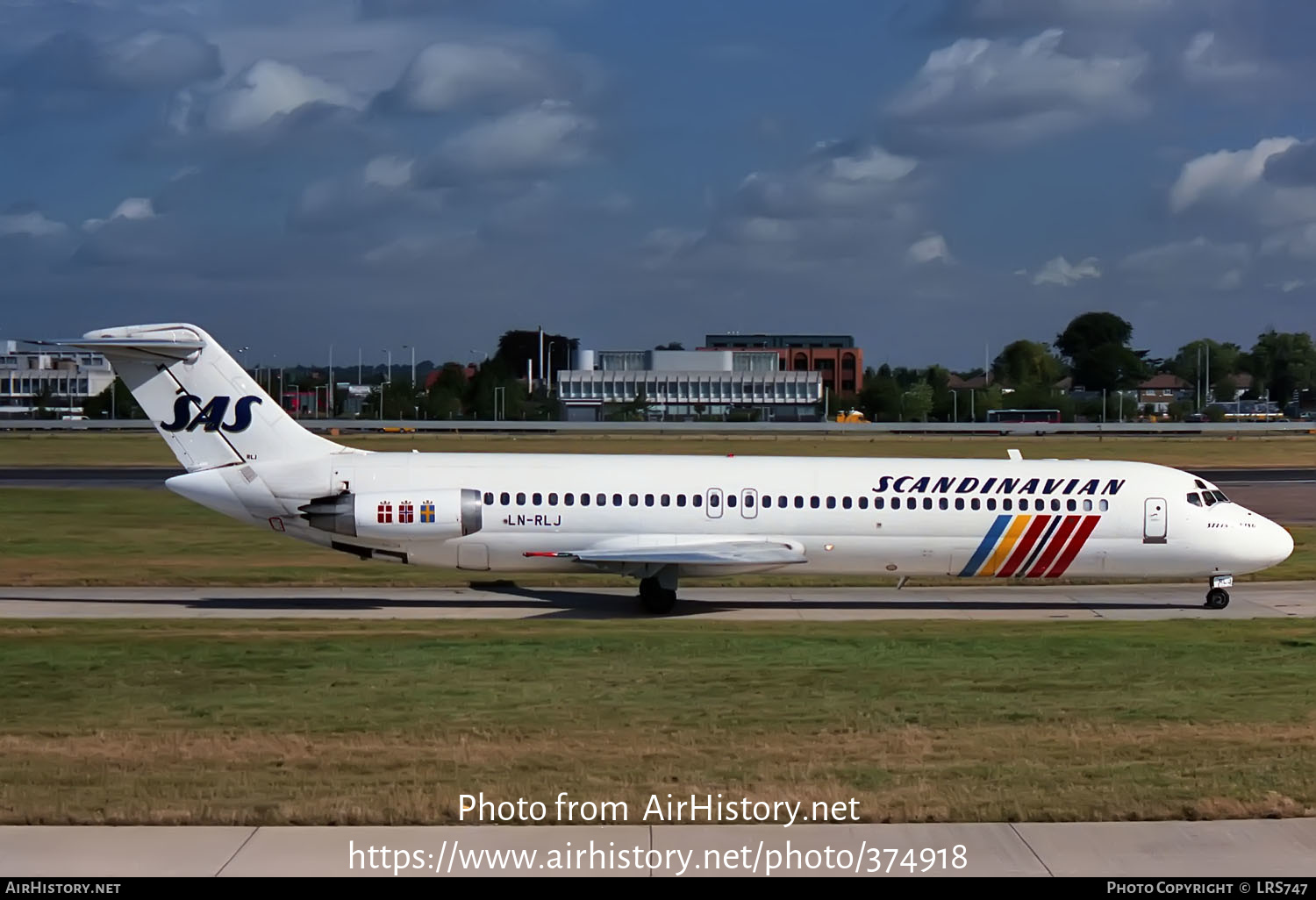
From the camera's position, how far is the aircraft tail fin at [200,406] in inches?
1040

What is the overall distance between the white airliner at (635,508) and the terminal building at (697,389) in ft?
427

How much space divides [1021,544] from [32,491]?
127 feet

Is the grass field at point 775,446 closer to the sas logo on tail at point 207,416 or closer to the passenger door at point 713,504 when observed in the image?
the sas logo on tail at point 207,416

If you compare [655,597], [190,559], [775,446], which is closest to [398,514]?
Answer: [655,597]

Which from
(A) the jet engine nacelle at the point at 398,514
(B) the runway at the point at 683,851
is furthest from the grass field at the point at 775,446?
(B) the runway at the point at 683,851

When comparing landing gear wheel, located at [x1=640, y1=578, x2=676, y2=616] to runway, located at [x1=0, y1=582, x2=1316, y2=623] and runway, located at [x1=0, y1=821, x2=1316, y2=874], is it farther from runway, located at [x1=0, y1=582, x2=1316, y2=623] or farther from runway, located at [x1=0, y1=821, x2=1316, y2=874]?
runway, located at [x1=0, y1=821, x2=1316, y2=874]

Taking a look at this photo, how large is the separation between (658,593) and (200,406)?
29.7 feet

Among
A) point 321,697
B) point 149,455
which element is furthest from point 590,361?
point 321,697

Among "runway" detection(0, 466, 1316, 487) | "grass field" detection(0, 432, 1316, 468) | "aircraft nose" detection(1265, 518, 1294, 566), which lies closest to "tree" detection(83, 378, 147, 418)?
"grass field" detection(0, 432, 1316, 468)

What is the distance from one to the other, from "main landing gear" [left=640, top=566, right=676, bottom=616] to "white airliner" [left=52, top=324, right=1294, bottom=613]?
36 mm

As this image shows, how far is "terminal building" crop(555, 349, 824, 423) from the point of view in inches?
6403

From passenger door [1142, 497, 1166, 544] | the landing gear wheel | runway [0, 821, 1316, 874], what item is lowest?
the landing gear wheel

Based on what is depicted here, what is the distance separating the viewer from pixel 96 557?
34000 millimetres
